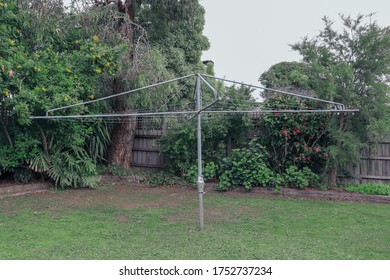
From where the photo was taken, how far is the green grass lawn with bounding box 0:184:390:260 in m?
3.38

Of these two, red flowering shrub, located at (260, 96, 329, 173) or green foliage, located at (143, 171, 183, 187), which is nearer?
red flowering shrub, located at (260, 96, 329, 173)

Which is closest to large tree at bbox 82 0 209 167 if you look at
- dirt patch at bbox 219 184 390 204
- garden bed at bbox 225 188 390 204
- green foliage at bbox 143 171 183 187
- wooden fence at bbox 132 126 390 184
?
green foliage at bbox 143 171 183 187

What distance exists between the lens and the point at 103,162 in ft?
28.8

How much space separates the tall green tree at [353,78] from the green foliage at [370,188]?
0.47 meters

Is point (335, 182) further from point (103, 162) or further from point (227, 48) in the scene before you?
point (227, 48)

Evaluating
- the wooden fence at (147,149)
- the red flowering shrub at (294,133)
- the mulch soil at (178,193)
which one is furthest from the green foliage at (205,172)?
the wooden fence at (147,149)

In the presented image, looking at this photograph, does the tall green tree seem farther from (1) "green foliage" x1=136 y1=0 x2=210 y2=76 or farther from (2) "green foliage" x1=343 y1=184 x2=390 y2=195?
(1) "green foliage" x1=136 y1=0 x2=210 y2=76

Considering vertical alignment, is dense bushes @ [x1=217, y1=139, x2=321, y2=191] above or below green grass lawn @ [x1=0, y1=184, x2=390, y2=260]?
above

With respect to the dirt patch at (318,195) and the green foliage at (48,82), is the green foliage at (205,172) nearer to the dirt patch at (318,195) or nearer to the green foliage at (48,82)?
the dirt patch at (318,195)

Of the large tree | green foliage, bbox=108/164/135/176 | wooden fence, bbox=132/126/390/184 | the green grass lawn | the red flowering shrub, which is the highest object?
the large tree

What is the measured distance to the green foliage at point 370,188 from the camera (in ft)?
19.6

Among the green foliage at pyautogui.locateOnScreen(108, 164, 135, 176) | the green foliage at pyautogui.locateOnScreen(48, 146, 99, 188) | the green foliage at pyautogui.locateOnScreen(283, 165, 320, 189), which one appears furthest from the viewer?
the green foliage at pyautogui.locateOnScreen(108, 164, 135, 176)

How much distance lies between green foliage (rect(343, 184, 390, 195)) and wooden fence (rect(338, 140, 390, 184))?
27 centimetres

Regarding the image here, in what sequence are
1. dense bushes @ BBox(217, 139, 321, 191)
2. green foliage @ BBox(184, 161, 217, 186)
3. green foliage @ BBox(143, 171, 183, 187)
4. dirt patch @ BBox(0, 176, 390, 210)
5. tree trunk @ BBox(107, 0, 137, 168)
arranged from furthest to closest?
1. tree trunk @ BBox(107, 0, 137, 168)
2. green foliage @ BBox(143, 171, 183, 187)
3. green foliage @ BBox(184, 161, 217, 186)
4. dense bushes @ BBox(217, 139, 321, 191)
5. dirt patch @ BBox(0, 176, 390, 210)
